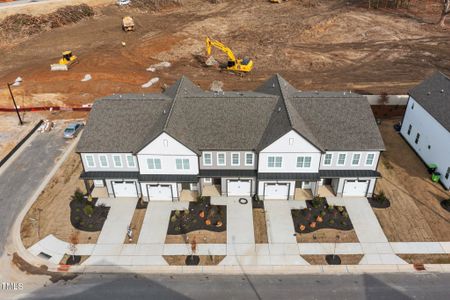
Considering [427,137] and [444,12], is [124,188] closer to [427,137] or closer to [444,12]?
[427,137]

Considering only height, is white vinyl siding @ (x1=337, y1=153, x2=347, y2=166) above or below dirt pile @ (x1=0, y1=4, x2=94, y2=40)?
below

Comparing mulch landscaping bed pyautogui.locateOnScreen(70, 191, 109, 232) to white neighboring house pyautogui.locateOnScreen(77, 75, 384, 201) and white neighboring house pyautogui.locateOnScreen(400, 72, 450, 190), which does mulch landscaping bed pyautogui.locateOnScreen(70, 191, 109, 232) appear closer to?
white neighboring house pyautogui.locateOnScreen(77, 75, 384, 201)

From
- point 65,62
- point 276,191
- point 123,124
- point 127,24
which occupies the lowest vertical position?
point 276,191

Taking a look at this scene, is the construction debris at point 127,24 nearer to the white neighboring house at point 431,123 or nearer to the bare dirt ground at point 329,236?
the white neighboring house at point 431,123

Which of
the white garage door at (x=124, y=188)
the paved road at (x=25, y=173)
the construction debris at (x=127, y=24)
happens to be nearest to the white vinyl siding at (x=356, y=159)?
the white garage door at (x=124, y=188)

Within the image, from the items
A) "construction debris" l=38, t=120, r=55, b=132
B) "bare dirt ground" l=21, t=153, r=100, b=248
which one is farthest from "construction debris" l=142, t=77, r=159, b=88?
"bare dirt ground" l=21, t=153, r=100, b=248

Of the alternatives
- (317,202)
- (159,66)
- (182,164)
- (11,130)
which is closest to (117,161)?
(182,164)
